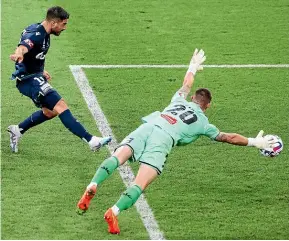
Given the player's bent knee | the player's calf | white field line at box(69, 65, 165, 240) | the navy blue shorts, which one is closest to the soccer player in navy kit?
the navy blue shorts

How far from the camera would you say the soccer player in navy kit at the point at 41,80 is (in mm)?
12289

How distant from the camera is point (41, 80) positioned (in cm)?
1252

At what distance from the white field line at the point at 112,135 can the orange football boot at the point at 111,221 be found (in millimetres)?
360

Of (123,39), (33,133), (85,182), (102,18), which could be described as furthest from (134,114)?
(102,18)

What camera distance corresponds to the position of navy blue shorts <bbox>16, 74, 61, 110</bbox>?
40.7ft

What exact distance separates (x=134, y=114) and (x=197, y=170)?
2.17 meters

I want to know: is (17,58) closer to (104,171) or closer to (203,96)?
(104,171)

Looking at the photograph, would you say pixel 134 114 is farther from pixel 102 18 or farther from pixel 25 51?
pixel 102 18

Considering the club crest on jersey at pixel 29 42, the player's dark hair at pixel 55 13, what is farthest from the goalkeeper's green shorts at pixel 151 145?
the player's dark hair at pixel 55 13

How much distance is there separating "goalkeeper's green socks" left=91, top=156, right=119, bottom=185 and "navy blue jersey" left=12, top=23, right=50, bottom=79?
7.23 feet

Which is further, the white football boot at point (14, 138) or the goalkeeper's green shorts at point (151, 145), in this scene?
the white football boot at point (14, 138)

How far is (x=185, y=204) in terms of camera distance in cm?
→ 1132

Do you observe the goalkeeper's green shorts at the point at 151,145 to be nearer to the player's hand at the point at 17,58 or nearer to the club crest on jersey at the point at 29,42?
the player's hand at the point at 17,58

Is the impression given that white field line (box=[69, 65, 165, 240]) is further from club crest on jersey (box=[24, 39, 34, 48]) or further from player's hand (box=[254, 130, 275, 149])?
club crest on jersey (box=[24, 39, 34, 48])
